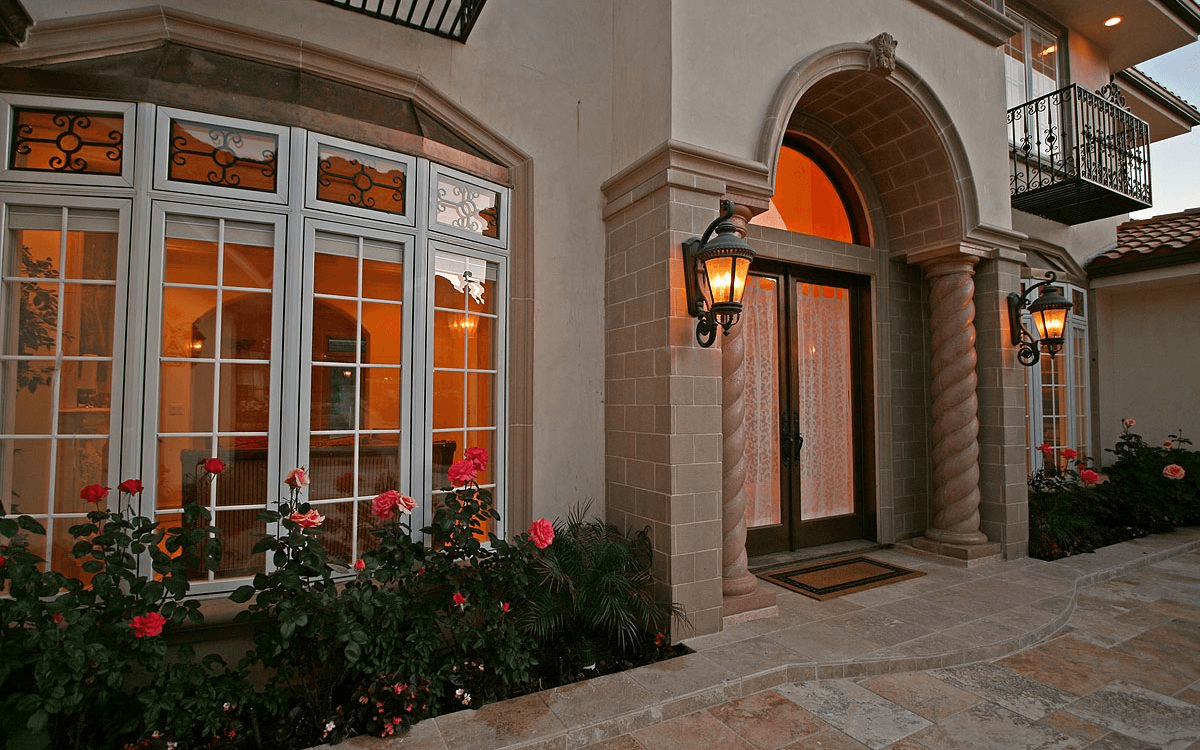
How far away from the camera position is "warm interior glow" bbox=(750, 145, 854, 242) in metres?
5.69

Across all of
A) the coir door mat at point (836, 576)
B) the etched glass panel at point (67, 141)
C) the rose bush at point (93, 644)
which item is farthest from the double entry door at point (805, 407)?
the etched glass panel at point (67, 141)

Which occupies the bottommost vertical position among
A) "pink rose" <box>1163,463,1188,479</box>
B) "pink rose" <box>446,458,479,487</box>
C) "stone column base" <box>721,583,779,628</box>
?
"stone column base" <box>721,583,779,628</box>

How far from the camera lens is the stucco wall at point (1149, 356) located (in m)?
7.73

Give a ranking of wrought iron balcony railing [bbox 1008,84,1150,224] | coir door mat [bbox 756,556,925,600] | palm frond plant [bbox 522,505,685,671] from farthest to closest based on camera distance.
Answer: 1. wrought iron balcony railing [bbox 1008,84,1150,224]
2. coir door mat [bbox 756,556,925,600]
3. palm frond plant [bbox 522,505,685,671]

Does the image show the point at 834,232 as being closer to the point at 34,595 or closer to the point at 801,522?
the point at 801,522

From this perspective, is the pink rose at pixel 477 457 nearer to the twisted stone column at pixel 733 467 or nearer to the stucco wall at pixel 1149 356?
the twisted stone column at pixel 733 467

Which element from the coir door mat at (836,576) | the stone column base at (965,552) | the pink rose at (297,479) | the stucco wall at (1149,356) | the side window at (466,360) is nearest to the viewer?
the pink rose at (297,479)

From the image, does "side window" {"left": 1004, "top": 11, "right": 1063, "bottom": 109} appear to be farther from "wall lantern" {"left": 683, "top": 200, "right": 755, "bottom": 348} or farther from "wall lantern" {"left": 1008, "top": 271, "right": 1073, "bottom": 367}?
"wall lantern" {"left": 683, "top": 200, "right": 755, "bottom": 348}

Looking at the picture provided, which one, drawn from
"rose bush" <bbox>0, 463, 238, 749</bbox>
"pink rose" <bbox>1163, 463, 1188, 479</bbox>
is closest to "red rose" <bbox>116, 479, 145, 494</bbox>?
"rose bush" <bbox>0, 463, 238, 749</bbox>

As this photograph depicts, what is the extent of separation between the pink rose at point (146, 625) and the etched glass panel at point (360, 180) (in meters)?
2.27

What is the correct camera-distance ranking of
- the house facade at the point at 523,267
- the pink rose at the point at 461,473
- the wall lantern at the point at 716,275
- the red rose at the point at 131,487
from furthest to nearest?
the wall lantern at the point at 716,275 < the pink rose at the point at 461,473 < the house facade at the point at 523,267 < the red rose at the point at 131,487

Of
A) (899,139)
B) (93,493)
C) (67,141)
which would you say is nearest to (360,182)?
(67,141)

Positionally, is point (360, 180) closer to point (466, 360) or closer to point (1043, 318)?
point (466, 360)

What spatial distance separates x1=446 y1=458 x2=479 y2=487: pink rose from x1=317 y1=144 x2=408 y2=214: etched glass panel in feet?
5.32
